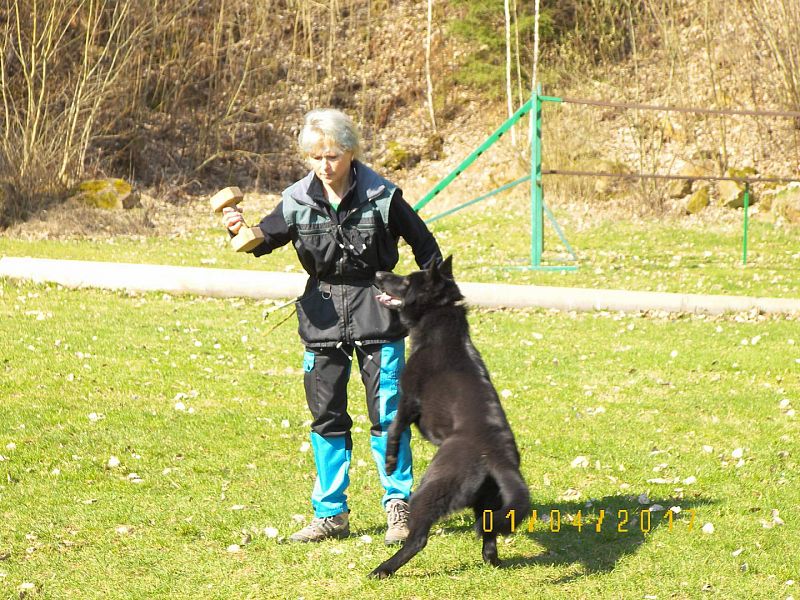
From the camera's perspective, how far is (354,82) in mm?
28406

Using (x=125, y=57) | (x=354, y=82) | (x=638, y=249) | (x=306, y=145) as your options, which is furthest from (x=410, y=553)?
(x=354, y=82)

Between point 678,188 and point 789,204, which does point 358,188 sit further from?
point 678,188

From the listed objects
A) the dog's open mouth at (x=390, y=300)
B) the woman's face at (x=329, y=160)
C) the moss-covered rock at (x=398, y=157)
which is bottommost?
the dog's open mouth at (x=390, y=300)

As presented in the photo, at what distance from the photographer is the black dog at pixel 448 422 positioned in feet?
13.8

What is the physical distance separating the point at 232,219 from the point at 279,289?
7027 millimetres

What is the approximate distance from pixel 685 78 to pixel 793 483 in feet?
62.5

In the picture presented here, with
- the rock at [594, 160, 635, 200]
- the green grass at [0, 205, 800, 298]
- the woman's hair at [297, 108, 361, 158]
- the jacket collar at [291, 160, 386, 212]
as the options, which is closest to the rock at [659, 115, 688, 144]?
the rock at [594, 160, 635, 200]

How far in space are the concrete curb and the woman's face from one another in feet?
22.7

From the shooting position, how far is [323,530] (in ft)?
16.5

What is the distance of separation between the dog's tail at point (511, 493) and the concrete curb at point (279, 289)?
7.46 metres

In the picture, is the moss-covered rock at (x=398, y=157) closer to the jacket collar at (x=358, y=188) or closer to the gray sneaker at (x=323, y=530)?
the jacket collar at (x=358, y=188)

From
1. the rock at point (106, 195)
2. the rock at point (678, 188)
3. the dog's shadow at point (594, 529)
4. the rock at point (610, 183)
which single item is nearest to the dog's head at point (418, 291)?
the dog's shadow at point (594, 529)

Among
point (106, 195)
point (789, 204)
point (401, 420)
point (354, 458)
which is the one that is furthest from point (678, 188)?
point (401, 420)

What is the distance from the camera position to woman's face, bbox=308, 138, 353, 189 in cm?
467
